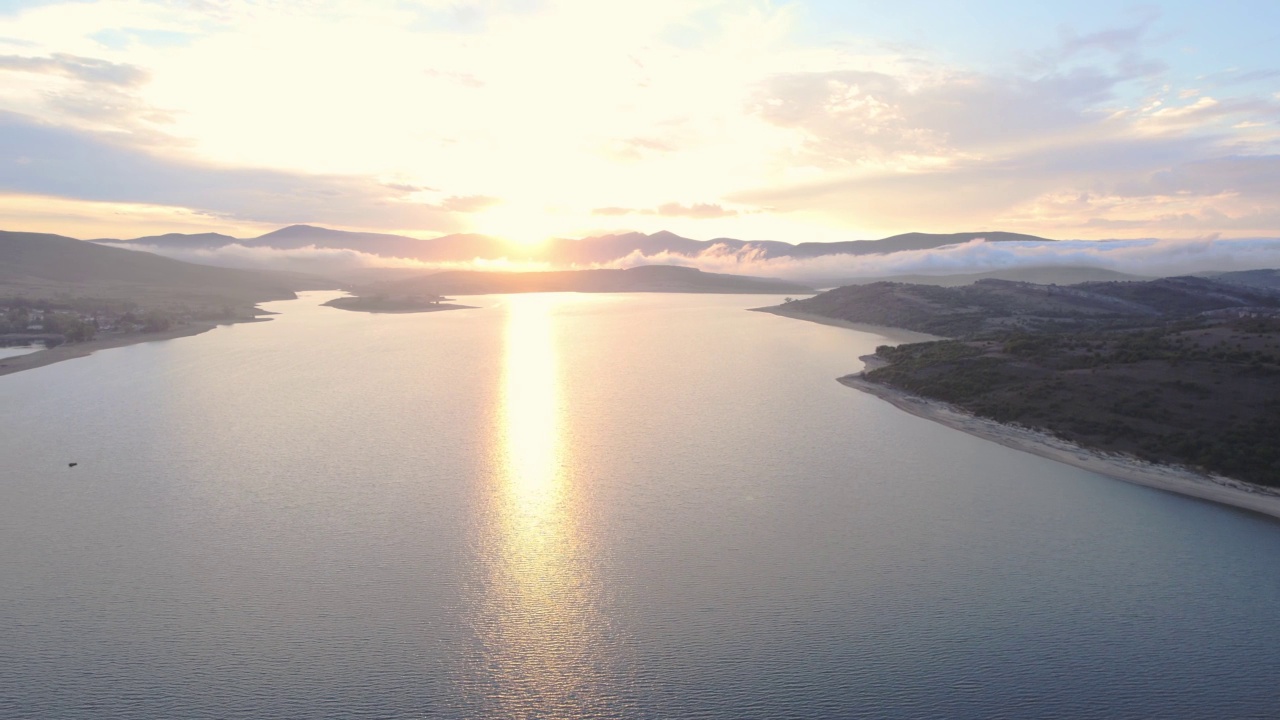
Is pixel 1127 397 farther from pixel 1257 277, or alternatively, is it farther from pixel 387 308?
pixel 1257 277

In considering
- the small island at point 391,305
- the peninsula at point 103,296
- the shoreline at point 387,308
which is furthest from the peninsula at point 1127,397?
the small island at point 391,305

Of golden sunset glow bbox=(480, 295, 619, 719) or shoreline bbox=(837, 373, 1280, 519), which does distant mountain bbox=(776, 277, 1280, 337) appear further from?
golden sunset glow bbox=(480, 295, 619, 719)

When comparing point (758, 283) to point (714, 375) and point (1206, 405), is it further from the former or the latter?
point (1206, 405)

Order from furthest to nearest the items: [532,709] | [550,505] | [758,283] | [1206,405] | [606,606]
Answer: [758,283], [1206,405], [550,505], [606,606], [532,709]

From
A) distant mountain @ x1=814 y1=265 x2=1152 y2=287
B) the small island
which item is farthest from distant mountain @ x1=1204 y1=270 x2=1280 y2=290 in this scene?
the small island

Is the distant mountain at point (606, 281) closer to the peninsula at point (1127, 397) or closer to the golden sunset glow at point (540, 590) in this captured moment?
the peninsula at point (1127, 397)

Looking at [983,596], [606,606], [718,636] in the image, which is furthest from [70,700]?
[983,596]

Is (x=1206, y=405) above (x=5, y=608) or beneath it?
above

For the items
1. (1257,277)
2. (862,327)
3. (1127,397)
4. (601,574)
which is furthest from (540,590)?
(1257,277)
